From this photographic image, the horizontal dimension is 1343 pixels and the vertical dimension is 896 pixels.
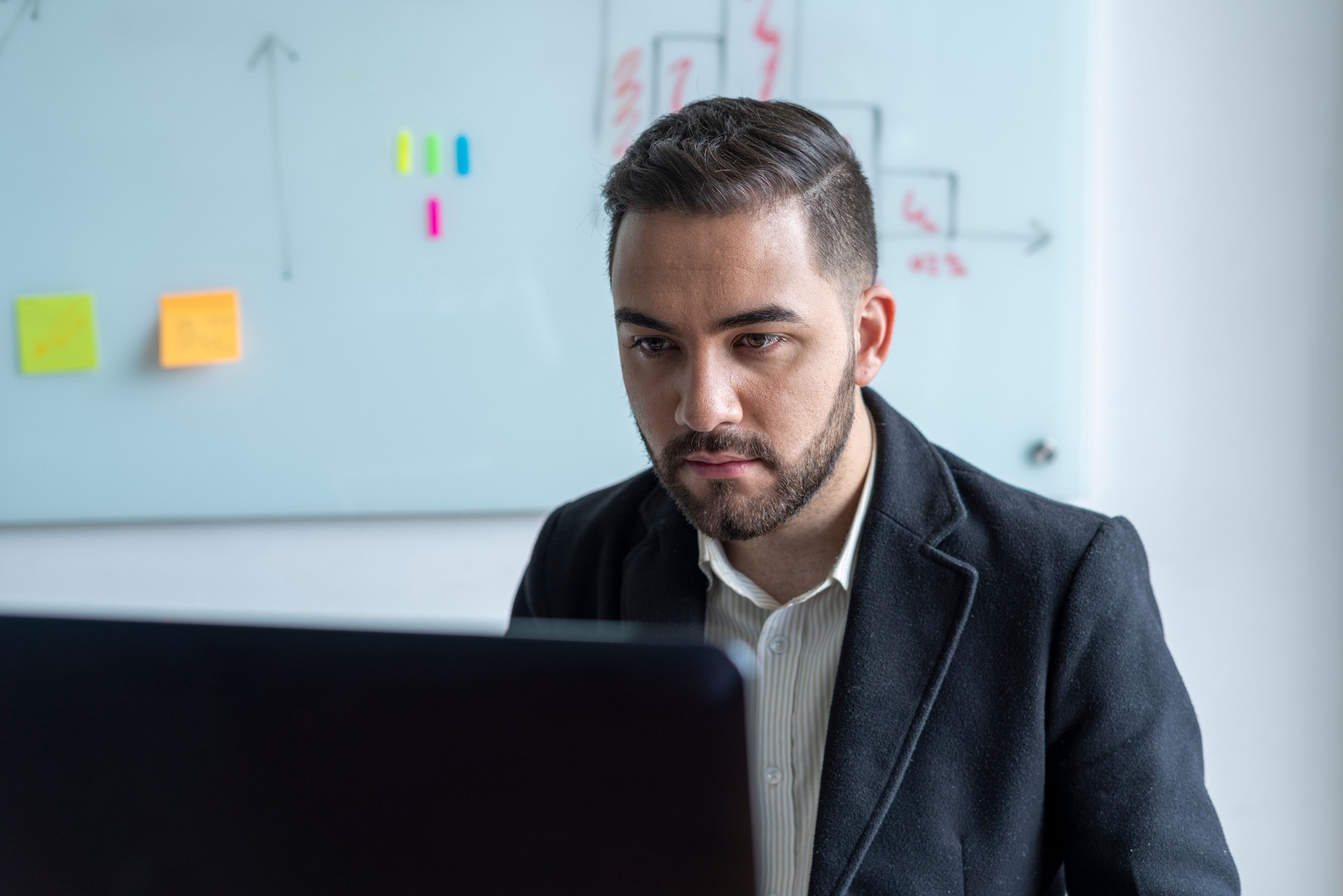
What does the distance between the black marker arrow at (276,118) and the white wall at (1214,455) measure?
1.53ft

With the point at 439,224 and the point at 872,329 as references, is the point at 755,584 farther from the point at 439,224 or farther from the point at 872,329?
the point at 439,224

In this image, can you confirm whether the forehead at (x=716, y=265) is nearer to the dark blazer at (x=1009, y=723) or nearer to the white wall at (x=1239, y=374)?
the dark blazer at (x=1009, y=723)

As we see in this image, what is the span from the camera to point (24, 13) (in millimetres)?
1653

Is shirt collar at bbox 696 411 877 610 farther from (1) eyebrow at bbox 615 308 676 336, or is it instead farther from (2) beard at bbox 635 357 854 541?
(1) eyebrow at bbox 615 308 676 336

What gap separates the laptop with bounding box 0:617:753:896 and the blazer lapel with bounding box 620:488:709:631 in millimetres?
612

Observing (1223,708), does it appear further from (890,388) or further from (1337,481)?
(890,388)

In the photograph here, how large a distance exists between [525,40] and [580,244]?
33 centimetres

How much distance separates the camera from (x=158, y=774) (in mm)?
437

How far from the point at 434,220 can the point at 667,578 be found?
34.9 inches

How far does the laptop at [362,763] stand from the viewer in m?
0.36

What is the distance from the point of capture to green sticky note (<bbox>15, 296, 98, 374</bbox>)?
5.57ft

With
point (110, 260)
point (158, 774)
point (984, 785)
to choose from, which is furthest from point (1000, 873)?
point (110, 260)

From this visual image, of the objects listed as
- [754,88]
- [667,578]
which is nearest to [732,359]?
[667,578]

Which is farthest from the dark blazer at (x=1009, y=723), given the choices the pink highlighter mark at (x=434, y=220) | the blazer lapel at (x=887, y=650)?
the pink highlighter mark at (x=434, y=220)
